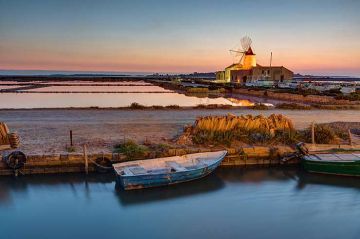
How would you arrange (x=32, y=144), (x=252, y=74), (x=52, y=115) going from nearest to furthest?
(x=32, y=144) → (x=52, y=115) → (x=252, y=74)

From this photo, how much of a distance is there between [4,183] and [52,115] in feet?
31.1

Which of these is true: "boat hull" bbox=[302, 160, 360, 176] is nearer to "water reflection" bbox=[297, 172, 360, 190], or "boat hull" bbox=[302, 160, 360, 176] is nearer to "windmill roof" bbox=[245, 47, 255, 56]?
"water reflection" bbox=[297, 172, 360, 190]

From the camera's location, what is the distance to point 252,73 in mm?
62844

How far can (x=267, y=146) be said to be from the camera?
12.3m

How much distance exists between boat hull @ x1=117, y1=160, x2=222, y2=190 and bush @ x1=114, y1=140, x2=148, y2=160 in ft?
4.13

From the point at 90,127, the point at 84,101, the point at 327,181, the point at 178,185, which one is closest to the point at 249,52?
the point at 84,101

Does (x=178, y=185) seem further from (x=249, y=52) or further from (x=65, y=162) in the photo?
(x=249, y=52)

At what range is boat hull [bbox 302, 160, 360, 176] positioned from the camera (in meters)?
10.7

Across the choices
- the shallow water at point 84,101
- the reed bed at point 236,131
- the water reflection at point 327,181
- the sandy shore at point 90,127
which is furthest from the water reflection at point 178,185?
the shallow water at point 84,101

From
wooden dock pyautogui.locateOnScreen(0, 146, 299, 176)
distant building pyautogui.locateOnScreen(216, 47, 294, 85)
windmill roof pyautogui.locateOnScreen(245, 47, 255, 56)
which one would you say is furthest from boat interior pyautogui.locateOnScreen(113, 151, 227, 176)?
windmill roof pyautogui.locateOnScreen(245, 47, 255, 56)

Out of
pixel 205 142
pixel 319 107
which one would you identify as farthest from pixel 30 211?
pixel 319 107

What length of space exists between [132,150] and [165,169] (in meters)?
1.46

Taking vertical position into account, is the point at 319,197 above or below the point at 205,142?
below

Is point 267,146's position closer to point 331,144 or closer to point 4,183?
point 331,144
